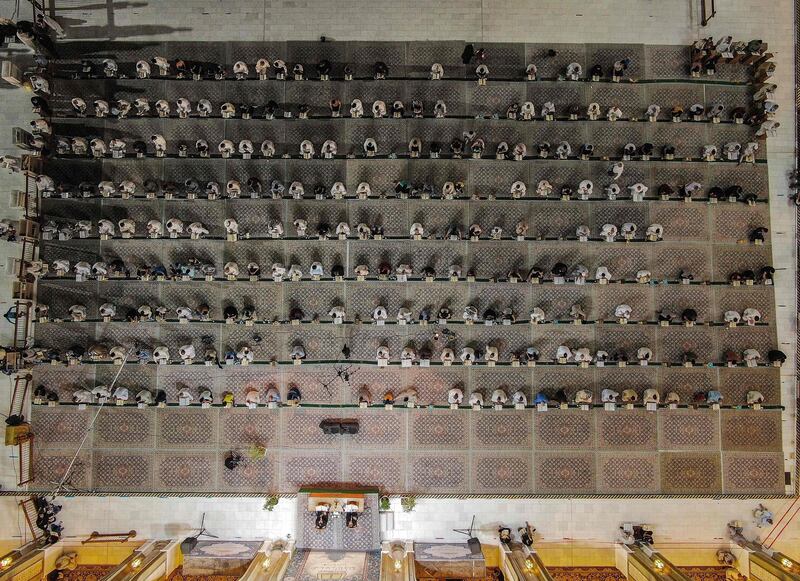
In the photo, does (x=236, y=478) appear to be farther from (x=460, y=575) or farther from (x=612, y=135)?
(x=612, y=135)

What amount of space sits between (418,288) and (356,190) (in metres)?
2.35

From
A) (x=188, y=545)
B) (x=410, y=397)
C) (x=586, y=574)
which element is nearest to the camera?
(x=188, y=545)

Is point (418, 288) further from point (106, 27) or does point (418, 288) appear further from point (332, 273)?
point (106, 27)

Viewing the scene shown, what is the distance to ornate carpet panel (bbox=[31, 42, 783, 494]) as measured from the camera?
28.0 ft

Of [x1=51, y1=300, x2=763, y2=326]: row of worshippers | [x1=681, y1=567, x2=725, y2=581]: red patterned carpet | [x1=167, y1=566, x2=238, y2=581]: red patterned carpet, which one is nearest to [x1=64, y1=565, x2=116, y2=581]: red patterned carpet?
[x1=167, y1=566, x2=238, y2=581]: red patterned carpet

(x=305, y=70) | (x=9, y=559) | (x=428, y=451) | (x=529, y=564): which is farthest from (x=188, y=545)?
(x=305, y=70)

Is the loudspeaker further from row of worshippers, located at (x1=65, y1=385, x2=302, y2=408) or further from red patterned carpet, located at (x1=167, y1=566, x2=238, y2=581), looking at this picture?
row of worshippers, located at (x1=65, y1=385, x2=302, y2=408)

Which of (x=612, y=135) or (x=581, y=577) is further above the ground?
A: (x=612, y=135)

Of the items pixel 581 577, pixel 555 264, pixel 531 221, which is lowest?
pixel 581 577

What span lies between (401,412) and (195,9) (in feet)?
30.8

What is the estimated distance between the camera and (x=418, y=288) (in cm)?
868

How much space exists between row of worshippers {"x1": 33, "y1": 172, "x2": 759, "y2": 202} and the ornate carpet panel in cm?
9

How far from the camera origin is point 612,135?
29.0 feet

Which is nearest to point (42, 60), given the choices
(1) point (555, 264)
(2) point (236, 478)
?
(2) point (236, 478)
